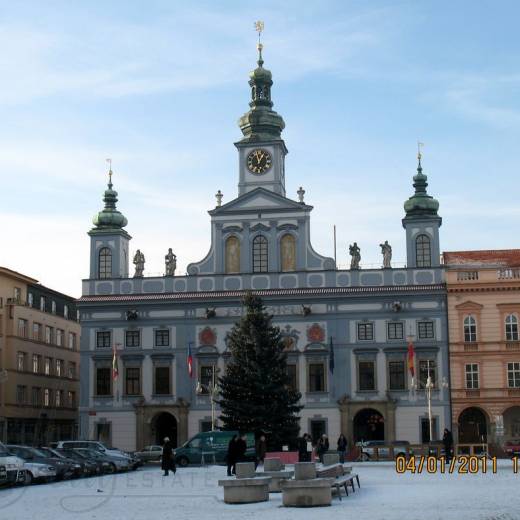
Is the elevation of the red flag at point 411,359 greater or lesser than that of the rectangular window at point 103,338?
lesser

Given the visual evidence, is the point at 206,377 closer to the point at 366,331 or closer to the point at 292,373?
the point at 292,373

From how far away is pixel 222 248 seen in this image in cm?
6800

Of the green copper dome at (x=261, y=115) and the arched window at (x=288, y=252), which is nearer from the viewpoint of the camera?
the arched window at (x=288, y=252)

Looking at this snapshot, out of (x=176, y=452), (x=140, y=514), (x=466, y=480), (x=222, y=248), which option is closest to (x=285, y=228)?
(x=222, y=248)

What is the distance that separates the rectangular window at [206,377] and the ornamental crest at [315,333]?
6.72 meters

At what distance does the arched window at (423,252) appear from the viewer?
2653 inches

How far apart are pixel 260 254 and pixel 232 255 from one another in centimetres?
188

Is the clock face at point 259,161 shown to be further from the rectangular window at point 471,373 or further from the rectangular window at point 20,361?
the rectangular window at point 20,361

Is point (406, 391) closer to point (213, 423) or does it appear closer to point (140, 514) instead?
point (213, 423)

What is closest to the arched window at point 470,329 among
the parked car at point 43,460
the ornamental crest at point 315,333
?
the ornamental crest at point 315,333

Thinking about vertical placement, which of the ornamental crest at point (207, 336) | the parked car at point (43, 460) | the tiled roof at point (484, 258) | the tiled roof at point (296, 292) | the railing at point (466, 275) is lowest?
the parked car at point (43, 460)

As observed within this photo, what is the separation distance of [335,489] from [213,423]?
36.8 m

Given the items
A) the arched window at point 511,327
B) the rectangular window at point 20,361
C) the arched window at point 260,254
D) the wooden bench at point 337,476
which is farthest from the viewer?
the rectangular window at point 20,361
